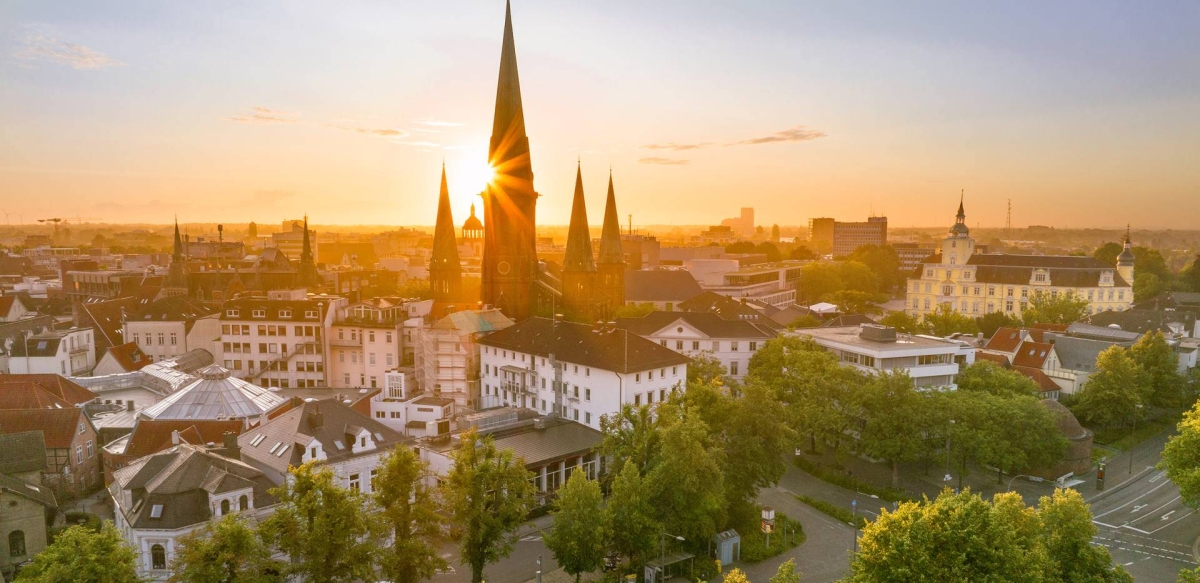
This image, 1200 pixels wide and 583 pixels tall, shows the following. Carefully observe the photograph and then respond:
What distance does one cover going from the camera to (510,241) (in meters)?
85.3

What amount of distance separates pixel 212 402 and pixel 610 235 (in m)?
57.3

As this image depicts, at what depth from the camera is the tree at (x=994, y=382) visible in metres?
58.7

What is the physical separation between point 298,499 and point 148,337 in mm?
61247

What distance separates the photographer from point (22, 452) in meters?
40.0

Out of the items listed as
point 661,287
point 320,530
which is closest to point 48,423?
point 320,530

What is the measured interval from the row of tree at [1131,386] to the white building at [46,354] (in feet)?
308

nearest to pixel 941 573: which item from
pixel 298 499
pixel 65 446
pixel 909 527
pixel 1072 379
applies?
pixel 909 527

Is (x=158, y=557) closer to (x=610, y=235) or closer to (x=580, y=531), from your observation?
(x=580, y=531)

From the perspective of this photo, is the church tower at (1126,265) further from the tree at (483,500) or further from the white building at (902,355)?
the tree at (483,500)

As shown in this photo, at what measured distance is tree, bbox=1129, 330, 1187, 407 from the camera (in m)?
66.6

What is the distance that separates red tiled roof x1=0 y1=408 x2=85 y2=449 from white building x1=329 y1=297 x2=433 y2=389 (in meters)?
27.3

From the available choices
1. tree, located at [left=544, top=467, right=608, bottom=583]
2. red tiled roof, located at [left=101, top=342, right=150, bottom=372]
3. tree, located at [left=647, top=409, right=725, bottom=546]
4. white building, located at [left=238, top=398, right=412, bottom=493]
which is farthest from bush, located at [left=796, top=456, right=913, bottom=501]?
red tiled roof, located at [left=101, top=342, right=150, bottom=372]

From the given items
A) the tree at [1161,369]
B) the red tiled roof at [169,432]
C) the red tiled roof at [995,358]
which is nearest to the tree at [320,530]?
the red tiled roof at [169,432]

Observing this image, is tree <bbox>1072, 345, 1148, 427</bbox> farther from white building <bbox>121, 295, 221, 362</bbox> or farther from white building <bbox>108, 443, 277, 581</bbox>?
white building <bbox>121, 295, 221, 362</bbox>
